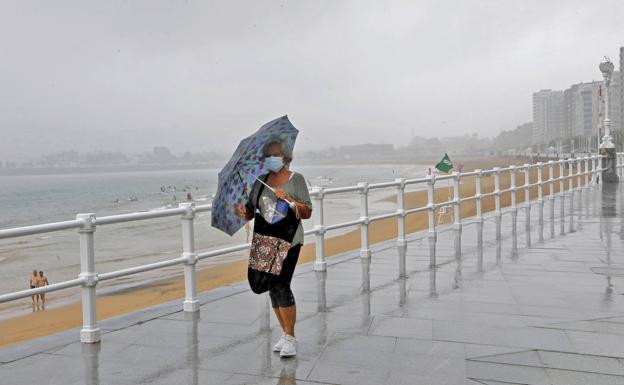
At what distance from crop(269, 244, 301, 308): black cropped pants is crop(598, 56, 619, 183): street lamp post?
23776mm

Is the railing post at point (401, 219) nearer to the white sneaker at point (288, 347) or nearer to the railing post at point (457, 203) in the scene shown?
the railing post at point (457, 203)

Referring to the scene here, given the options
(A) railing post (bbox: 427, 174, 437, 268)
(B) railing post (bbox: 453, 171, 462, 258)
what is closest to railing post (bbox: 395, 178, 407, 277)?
(A) railing post (bbox: 427, 174, 437, 268)

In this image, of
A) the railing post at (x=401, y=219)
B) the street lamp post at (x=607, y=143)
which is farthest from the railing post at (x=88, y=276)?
the street lamp post at (x=607, y=143)

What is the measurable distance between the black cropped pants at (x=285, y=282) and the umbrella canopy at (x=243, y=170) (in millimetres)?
452

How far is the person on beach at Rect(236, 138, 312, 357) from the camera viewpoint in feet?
15.7

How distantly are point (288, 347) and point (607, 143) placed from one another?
25.2 metres

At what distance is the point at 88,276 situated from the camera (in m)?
5.77

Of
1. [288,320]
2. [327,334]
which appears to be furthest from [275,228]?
[327,334]

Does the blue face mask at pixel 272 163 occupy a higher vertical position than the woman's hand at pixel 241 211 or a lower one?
higher

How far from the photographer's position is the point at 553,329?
588 centimetres

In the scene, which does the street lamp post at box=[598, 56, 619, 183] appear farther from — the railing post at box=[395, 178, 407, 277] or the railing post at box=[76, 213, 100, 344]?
the railing post at box=[76, 213, 100, 344]

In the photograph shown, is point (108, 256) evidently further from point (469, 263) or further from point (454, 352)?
point (454, 352)

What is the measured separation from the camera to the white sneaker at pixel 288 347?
511 centimetres

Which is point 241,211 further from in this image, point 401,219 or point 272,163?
point 401,219
